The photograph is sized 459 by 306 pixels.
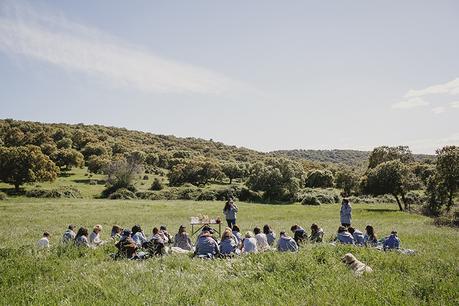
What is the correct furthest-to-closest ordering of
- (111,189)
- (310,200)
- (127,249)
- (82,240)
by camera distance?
(111,189) → (310,200) → (82,240) → (127,249)

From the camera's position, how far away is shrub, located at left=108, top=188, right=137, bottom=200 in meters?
64.4

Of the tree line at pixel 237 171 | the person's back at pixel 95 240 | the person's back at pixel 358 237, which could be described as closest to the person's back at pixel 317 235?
the person's back at pixel 358 237

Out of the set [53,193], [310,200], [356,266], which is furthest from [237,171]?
[356,266]

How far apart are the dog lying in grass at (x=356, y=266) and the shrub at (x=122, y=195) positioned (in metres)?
57.2

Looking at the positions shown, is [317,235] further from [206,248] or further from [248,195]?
[248,195]

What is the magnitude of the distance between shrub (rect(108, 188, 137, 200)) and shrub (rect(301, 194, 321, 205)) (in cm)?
2935

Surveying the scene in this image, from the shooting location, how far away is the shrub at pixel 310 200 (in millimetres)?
61397

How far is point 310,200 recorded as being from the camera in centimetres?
6206

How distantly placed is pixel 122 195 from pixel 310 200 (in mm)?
32025

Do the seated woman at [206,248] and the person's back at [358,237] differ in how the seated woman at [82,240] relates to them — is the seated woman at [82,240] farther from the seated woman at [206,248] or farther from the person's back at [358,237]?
the person's back at [358,237]

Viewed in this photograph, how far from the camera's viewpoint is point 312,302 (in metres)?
7.39

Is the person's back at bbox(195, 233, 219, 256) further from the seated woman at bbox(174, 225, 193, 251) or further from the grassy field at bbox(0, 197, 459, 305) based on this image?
the seated woman at bbox(174, 225, 193, 251)

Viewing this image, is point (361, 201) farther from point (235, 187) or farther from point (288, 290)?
point (288, 290)

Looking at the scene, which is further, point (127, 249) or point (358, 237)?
point (358, 237)
